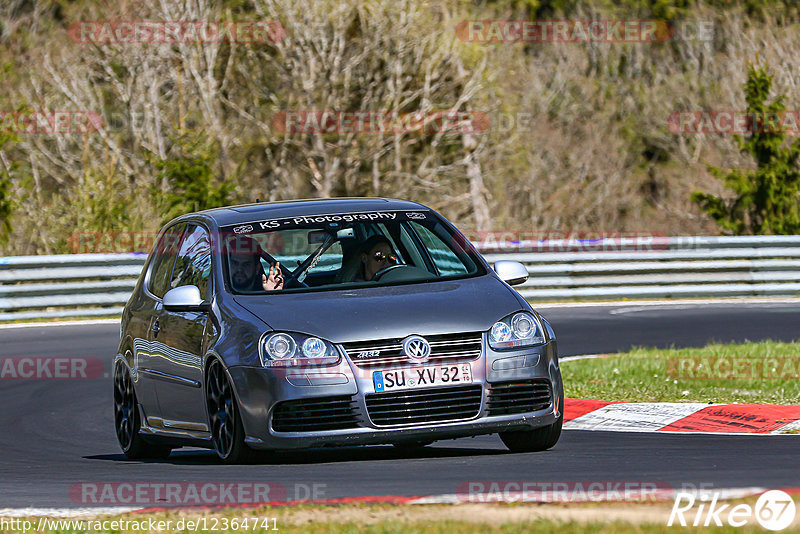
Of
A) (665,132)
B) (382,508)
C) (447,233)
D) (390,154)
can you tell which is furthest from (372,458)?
(665,132)

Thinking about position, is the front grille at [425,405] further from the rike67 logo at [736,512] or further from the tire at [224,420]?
the rike67 logo at [736,512]

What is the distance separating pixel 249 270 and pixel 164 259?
4.32 feet

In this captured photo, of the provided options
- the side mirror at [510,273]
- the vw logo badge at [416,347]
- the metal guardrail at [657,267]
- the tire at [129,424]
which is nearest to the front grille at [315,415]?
the vw logo badge at [416,347]

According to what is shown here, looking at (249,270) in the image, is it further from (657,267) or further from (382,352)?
(657,267)

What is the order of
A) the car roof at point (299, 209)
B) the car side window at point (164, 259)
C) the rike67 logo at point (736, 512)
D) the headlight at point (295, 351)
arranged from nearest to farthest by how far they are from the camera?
the rike67 logo at point (736, 512) < the headlight at point (295, 351) < the car roof at point (299, 209) < the car side window at point (164, 259)

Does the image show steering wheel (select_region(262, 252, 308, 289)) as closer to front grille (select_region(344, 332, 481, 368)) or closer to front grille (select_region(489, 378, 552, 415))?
front grille (select_region(344, 332, 481, 368))

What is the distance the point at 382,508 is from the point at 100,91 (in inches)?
1139

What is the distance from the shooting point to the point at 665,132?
4522cm

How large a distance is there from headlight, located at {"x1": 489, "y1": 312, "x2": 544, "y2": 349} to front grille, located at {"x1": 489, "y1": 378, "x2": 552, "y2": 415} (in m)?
0.20

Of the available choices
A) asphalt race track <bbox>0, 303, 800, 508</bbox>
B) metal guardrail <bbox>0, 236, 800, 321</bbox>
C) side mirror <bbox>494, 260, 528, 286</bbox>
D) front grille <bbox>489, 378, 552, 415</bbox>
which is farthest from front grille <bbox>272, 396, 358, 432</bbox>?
metal guardrail <bbox>0, 236, 800, 321</bbox>

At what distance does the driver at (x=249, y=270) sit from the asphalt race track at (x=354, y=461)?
0.97 metres

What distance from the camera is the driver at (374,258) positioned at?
8547mm

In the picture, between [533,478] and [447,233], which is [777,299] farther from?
[533,478]

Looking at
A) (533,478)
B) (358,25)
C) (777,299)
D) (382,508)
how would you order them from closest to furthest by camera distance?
(382,508)
(533,478)
(777,299)
(358,25)
